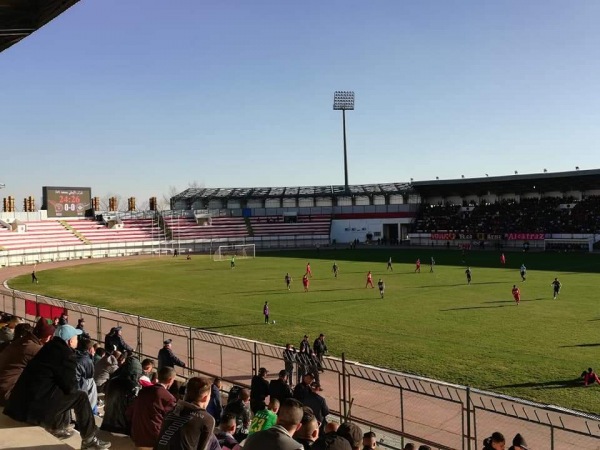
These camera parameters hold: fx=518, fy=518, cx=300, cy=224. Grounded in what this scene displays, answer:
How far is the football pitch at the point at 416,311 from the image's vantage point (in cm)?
1767

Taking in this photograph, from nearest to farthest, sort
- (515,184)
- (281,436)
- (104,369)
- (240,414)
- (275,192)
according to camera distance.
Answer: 1. (281,436)
2. (240,414)
3. (104,369)
4. (515,184)
5. (275,192)

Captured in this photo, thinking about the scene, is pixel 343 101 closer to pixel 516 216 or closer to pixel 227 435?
pixel 516 216

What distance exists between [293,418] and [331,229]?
95.9 m

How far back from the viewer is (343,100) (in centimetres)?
11544

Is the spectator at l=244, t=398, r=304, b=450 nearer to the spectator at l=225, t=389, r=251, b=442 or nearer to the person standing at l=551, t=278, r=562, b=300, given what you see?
the spectator at l=225, t=389, r=251, b=442

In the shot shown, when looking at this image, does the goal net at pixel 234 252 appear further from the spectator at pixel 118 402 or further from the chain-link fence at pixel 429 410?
the spectator at pixel 118 402

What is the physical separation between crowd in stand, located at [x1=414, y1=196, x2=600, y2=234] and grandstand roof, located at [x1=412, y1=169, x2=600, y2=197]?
199 cm

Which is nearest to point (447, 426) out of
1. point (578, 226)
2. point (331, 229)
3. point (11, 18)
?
Result: point (11, 18)

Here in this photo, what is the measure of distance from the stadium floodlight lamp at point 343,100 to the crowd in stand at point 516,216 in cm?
3212

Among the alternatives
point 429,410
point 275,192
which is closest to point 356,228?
point 275,192

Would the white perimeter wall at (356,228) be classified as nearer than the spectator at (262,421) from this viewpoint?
No

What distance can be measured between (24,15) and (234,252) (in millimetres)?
68732

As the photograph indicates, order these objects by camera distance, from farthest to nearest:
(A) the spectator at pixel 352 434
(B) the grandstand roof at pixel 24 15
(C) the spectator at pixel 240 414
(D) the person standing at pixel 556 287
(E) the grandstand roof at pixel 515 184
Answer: (E) the grandstand roof at pixel 515 184, (D) the person standing at pixel 556 287, (B) the grandstand roof at pixel 24 15, (C) the spectator at pixel 240 414, (A) the spectator at pixel 352 434

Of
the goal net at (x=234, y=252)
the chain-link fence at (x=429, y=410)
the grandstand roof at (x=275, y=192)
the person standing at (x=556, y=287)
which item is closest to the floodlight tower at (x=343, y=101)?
the grandstand roof at (x=275, y=192)
